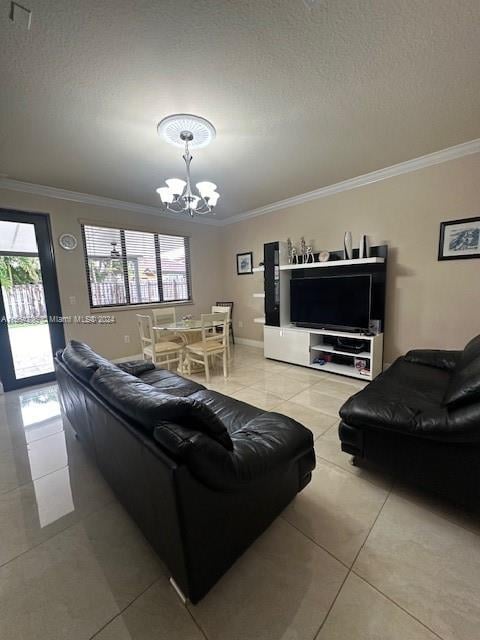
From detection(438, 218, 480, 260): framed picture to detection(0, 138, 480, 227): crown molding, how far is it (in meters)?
0.70

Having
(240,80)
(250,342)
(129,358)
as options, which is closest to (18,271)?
(129,358)

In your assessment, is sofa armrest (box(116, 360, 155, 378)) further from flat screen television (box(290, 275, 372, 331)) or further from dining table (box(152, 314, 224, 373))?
flat screen television (box(290, 275, 372, 331))

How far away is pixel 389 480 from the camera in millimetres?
1701

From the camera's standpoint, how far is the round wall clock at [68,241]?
146 inches

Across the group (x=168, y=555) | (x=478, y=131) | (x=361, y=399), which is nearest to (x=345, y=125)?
(x=478, y=131)

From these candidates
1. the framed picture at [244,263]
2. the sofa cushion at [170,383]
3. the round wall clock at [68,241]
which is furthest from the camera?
the framed picture at [244,263]

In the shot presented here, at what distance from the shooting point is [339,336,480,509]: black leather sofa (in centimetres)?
132

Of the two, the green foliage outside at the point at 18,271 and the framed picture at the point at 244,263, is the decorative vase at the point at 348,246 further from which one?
the green foliage outside at the point at 18,271

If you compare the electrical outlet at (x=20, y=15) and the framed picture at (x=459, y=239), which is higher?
the electrical outlet at (x=20, y=15)

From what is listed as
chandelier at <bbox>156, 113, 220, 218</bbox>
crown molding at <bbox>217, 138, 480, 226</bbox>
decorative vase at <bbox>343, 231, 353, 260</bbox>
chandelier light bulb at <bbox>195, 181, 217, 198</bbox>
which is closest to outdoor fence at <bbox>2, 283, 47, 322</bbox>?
chandelier at <bbox>156, 113, 220, 218</bbox>

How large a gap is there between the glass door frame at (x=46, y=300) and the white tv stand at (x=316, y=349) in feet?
10.3

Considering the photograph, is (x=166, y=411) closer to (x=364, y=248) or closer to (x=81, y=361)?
(x=81, y=361)

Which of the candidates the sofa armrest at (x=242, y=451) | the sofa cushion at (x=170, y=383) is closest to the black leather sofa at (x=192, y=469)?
the sofa armrest at (x=242, y=451)

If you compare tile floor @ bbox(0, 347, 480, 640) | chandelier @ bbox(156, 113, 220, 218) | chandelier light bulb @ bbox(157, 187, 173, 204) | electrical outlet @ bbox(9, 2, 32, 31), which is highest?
electrical outlet @ bbox(9, 2, 32, 31)
